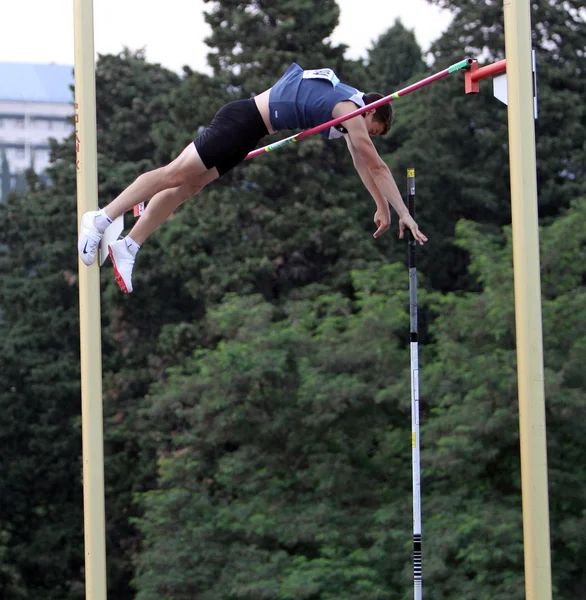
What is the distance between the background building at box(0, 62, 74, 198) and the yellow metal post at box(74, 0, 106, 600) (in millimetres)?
64701

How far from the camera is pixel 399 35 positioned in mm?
19531

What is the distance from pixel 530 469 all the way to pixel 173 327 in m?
12.2

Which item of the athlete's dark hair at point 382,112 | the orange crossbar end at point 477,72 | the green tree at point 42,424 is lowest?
the green tree at point 42,424

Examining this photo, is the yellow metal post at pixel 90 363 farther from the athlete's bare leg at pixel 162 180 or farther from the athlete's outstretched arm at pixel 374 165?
the athlete's outstretched arm at pixel 374 165

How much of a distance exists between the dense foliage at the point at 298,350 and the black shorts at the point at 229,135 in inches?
311

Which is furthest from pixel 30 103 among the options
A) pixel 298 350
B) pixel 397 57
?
pixel 298 350

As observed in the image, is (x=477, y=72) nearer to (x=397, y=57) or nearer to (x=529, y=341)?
(x=529, y=341)

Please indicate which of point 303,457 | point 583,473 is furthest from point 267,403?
point 583,473

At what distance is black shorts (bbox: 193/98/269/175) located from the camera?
167 inches

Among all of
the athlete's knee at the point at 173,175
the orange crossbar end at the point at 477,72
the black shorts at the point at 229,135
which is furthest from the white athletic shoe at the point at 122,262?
the orange crossbar end at the point at 477,72

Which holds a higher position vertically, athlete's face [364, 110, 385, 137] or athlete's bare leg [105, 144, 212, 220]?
athlete's face [364, 110, 385, 137]

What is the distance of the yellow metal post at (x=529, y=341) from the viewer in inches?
162

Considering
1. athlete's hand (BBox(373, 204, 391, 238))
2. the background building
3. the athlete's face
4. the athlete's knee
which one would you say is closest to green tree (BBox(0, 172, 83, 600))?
athlete's hand (BBox(373, 204, 391, 238))

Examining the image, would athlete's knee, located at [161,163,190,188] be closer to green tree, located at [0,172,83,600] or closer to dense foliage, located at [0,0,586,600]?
dense foliage, located at [0,0,586,600]
